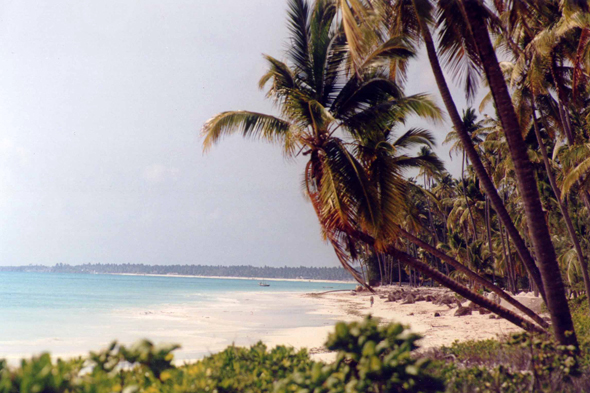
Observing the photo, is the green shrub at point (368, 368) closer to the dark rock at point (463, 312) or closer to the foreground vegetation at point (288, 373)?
the foreground vegetation at point (288, 373)

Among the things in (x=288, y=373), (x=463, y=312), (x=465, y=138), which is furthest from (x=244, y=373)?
(x=463, y=312)

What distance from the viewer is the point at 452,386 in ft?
11.3

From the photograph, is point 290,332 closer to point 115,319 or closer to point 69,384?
point 115,319

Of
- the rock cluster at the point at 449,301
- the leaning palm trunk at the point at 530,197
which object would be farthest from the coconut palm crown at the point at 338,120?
the rock cluster at the point at 449,301

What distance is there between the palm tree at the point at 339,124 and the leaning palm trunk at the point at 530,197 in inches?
49.9

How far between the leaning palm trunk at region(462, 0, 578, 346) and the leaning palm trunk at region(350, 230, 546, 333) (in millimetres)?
967

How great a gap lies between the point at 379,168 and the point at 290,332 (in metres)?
12.2

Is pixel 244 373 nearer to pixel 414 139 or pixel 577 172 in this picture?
pixel 414 139

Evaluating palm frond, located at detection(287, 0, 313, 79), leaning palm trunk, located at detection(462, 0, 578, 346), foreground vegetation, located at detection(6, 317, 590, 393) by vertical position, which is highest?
palm frond, located at detection(287, 0, 313, 79)

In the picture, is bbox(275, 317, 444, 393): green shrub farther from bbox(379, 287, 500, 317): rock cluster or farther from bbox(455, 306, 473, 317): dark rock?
bbox(455, 306, 473, 317): dark rock

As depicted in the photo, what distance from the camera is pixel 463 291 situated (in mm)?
6555

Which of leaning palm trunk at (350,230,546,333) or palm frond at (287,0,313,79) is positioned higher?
palm frond at (287,0,313,79)

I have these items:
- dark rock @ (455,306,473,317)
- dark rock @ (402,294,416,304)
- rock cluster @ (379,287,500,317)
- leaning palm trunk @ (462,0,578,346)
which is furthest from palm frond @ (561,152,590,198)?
dark rock @ (402,294,416,304)

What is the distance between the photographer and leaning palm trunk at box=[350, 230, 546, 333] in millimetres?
6295
